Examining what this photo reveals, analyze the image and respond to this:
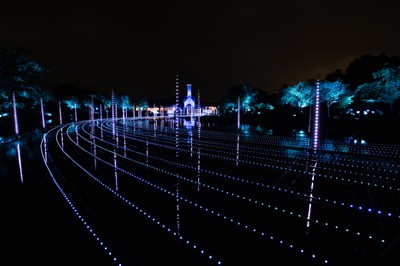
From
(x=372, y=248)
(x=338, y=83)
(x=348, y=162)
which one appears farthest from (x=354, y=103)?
(x=372, y=248)

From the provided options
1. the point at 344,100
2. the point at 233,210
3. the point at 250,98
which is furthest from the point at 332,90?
the point at 233,210

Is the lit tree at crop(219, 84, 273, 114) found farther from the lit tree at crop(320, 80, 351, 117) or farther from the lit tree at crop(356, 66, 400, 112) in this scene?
the lit tree at crop(356, 66, 400, 112)

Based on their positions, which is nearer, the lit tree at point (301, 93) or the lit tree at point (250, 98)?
the lit tree at point (301, 93)

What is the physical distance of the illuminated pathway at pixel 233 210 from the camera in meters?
3.38

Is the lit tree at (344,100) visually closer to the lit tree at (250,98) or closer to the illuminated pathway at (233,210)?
the lit tree at (250,98)

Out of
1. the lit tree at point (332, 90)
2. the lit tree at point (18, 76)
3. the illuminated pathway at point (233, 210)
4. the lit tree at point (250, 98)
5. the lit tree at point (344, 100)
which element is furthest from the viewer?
the lit tree at point (250, 98)

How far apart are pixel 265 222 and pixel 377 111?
97.9ft

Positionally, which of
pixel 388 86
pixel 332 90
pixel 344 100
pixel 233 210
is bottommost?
pixel 233 210

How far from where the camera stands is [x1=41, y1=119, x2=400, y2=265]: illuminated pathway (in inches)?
133

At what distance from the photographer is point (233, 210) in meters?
4.65

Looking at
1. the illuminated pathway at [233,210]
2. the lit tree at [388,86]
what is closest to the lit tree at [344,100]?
the lit tree at [388,86]

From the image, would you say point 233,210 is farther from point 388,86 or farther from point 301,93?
point 301,93

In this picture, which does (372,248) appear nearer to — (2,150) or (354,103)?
(2,150)

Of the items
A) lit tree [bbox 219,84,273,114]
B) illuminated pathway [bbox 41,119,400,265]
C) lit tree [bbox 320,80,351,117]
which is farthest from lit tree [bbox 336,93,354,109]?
illuminated pathway [bbox 41,119,400,265]
